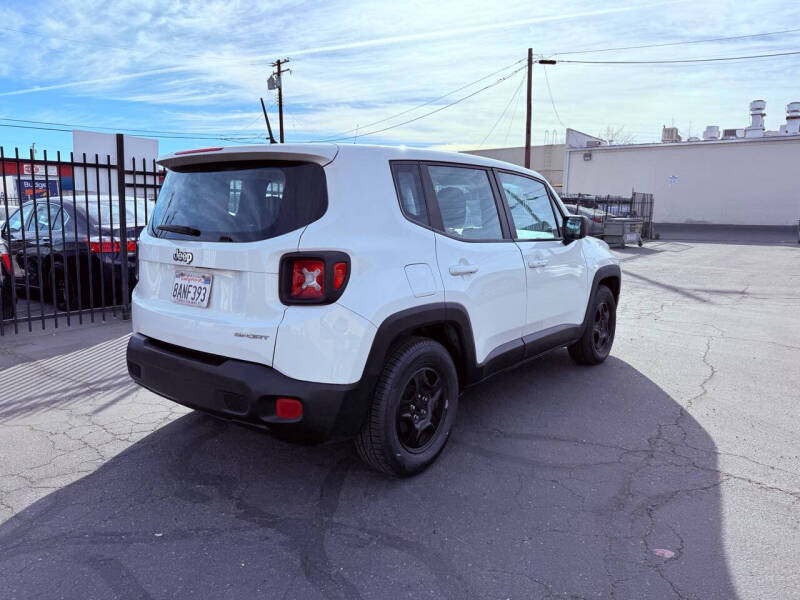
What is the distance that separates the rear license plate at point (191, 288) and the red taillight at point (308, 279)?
565 mm

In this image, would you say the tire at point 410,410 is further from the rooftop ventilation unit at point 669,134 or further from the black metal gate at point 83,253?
the rooftop ventilation unit at point 669,134

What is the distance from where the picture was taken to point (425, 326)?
3391 millimetres

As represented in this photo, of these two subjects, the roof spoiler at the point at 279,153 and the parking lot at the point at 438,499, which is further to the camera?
the roof spoiler at the point at 279,153

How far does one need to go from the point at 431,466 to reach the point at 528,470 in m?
0.58

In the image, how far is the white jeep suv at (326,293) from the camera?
2.87 metres

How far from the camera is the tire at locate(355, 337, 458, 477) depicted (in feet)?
10.3

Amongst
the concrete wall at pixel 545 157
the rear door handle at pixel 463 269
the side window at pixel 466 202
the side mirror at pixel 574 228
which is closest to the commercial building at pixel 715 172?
the concrete wall at pixel 545 157

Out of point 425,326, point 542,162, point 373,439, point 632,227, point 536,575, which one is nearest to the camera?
point 536,575

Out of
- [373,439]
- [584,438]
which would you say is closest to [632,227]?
[584,438]

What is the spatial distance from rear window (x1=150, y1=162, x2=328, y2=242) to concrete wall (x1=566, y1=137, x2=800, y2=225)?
3312 cm

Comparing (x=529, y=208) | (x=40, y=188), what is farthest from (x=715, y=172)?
(x=40, y=188)

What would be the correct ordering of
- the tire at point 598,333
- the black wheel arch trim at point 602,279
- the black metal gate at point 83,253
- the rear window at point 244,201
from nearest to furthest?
the rear window at point 244,201 → the black wheel arch trim at point 602,279 → the tire at point 598,333 → the black metal gate at point 83,253

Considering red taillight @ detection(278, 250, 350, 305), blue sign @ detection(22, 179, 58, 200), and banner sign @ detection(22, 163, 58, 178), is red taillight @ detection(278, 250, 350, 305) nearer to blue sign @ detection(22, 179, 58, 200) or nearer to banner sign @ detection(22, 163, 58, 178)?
blue sign @ detection(22, 179, 58, 200)

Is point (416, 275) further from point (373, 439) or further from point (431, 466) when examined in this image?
point (431, 466)
